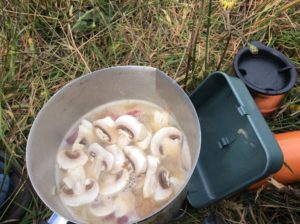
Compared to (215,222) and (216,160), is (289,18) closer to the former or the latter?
(216,160)

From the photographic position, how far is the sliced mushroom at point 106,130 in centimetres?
135

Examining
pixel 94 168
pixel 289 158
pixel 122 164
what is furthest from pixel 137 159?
pixel 289 158

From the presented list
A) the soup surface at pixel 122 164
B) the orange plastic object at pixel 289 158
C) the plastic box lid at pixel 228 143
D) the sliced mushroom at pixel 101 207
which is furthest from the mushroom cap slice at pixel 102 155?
the orange plastic object at pixel 289 158

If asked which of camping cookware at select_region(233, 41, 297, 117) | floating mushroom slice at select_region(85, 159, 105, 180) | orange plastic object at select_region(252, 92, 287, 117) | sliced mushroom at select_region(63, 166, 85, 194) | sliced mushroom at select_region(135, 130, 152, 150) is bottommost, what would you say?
sliced mushroom at select_region(63, 166, 85, 194)

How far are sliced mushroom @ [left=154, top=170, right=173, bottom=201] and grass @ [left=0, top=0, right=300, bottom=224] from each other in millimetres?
487

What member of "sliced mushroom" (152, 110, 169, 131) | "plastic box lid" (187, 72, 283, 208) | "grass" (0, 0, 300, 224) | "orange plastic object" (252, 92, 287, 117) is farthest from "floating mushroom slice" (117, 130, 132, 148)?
"orange plastic object" (252, 92, 287, 117)

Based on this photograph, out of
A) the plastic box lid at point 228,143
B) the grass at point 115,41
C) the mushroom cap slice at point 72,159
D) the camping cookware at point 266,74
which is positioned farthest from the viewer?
the grass at point 115,41

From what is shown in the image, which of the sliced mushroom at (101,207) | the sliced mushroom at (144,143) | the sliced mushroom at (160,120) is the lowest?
the sliced mushroom at (101,207)

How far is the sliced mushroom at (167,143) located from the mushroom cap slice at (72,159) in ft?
0.78

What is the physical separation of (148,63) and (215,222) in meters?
0.74

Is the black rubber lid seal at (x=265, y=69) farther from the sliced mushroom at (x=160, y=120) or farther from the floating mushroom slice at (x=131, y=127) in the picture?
the floating mushroom slice at (x=131, y=127)

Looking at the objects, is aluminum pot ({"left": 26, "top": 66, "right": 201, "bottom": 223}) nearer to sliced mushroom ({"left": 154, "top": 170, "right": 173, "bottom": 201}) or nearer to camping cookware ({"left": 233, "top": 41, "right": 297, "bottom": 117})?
sliced mushroom ({"left": 154, "top": 170, "right": 173, "bottom": 201})

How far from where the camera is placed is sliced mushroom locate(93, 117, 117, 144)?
135 cm

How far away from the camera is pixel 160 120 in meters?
1.39
